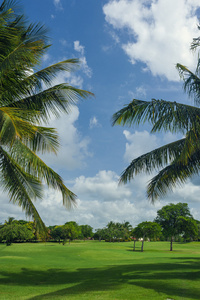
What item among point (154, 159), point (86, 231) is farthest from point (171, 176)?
point (86, 231)

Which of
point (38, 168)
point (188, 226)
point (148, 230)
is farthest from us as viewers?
point (148, 230)

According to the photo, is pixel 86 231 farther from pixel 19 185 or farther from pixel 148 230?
pixel 19 185

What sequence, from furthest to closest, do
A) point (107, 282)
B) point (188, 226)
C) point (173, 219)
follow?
point (173, 219) → point (188, 226) → point (107, 282)

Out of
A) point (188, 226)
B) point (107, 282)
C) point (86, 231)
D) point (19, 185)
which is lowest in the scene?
point (86, 231)

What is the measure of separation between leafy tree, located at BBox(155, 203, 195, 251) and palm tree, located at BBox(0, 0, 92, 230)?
42605 millimetres

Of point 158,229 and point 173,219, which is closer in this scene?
point 158,229

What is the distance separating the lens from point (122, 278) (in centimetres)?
1314

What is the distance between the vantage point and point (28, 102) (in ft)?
35.9

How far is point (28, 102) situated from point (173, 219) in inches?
1948

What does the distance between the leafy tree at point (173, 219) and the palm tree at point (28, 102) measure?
4260 centimetres

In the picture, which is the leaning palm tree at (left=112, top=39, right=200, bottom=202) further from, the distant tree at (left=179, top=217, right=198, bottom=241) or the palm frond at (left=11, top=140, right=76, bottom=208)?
the distant tree at (left=179, top=217, right=198, bottom=241)

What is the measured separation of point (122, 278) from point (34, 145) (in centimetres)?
775

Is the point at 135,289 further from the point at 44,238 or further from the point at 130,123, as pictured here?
the point at 130,123

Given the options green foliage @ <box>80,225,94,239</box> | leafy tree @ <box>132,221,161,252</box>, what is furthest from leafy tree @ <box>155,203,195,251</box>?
green foliage @ <box>80,225,94,239</box>
